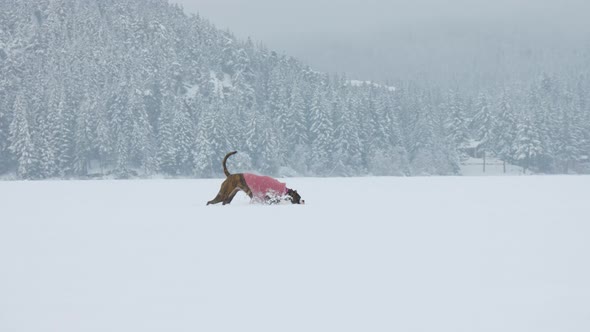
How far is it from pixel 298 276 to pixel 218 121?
97.8 m

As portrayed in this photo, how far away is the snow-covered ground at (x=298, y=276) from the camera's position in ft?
15.4

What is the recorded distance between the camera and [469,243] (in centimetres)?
862

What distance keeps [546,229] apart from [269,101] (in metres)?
123

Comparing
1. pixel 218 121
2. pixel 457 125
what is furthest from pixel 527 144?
pixel 218 121

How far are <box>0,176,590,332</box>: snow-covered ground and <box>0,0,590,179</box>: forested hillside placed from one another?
86930 mm

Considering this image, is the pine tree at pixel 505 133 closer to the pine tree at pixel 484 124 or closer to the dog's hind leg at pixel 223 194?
the pine tree at pixel 484 124

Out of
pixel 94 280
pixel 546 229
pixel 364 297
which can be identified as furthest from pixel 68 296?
pixel 546 229

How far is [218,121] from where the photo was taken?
10281cm

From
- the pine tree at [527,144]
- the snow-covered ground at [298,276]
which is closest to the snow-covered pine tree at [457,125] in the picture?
the pine tree at [527,144]

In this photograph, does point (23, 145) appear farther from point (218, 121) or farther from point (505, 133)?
point (505, 133)

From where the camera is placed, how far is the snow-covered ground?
470cm

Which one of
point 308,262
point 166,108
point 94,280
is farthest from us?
point 166,108

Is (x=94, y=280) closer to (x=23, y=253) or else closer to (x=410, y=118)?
(x=23, y=253)

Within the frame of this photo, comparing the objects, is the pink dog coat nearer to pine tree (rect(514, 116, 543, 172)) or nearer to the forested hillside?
the forested hillside
